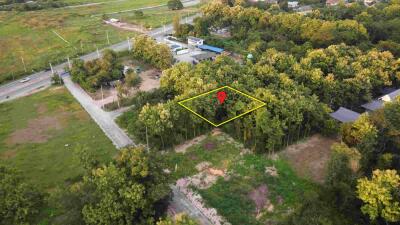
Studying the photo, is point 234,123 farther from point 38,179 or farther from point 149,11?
point 149,11

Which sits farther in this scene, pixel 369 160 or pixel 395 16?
pixel 395 16

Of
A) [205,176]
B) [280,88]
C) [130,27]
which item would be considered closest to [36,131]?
[205,176]

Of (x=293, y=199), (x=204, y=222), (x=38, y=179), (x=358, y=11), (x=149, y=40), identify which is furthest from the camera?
(x=358, y=11)

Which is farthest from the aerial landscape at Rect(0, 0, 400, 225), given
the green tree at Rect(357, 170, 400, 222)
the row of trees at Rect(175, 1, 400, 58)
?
the row of trees at Rect(175, 1, 400, 58)

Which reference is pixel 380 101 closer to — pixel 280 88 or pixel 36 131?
pixel 280 88

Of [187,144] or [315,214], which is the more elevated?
[315,214]

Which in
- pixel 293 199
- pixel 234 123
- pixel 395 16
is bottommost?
pixel 293 199

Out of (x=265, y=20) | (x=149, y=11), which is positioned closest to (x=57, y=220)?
(x=265, y=20)
